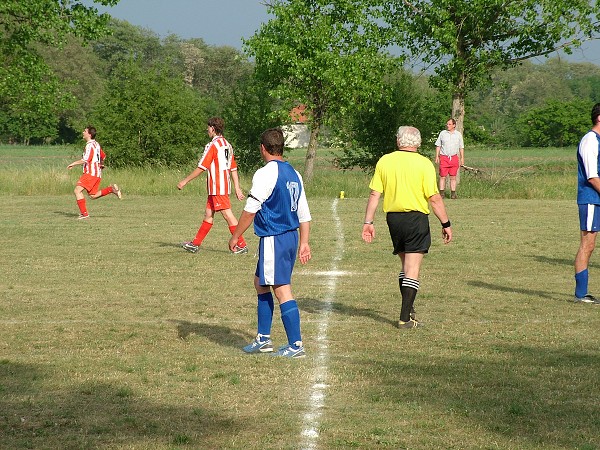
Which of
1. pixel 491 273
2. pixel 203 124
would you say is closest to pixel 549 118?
pixel 203 124

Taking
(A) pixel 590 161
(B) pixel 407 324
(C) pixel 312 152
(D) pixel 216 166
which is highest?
(A) pixel 590 161

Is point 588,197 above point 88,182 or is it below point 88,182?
above

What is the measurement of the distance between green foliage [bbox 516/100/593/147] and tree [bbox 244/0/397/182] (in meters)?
49.3

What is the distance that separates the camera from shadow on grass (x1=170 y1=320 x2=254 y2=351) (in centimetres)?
883

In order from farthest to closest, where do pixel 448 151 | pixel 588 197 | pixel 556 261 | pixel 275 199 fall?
pixel 448 151 < pixel 556 261 < pixel 588 197 < pixel 275 199

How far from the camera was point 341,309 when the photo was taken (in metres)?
10.5

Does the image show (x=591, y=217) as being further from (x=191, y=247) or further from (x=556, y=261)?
(x=191, y=247)

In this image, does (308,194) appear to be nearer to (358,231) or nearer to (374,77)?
(374,77)

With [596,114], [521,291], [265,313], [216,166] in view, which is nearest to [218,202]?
[216,166]

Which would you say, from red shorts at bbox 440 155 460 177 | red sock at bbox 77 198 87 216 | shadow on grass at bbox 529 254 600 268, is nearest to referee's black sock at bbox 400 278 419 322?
shadow on grass at bbox 529 254 600 268

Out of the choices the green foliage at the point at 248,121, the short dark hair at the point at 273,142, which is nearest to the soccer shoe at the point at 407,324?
the short dark hair at the point at 273,142

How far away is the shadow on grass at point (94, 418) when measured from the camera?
5770 mm

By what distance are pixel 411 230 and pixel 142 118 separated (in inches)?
1188

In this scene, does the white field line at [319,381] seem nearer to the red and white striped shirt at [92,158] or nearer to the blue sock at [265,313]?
the blue sock at [265,313]
